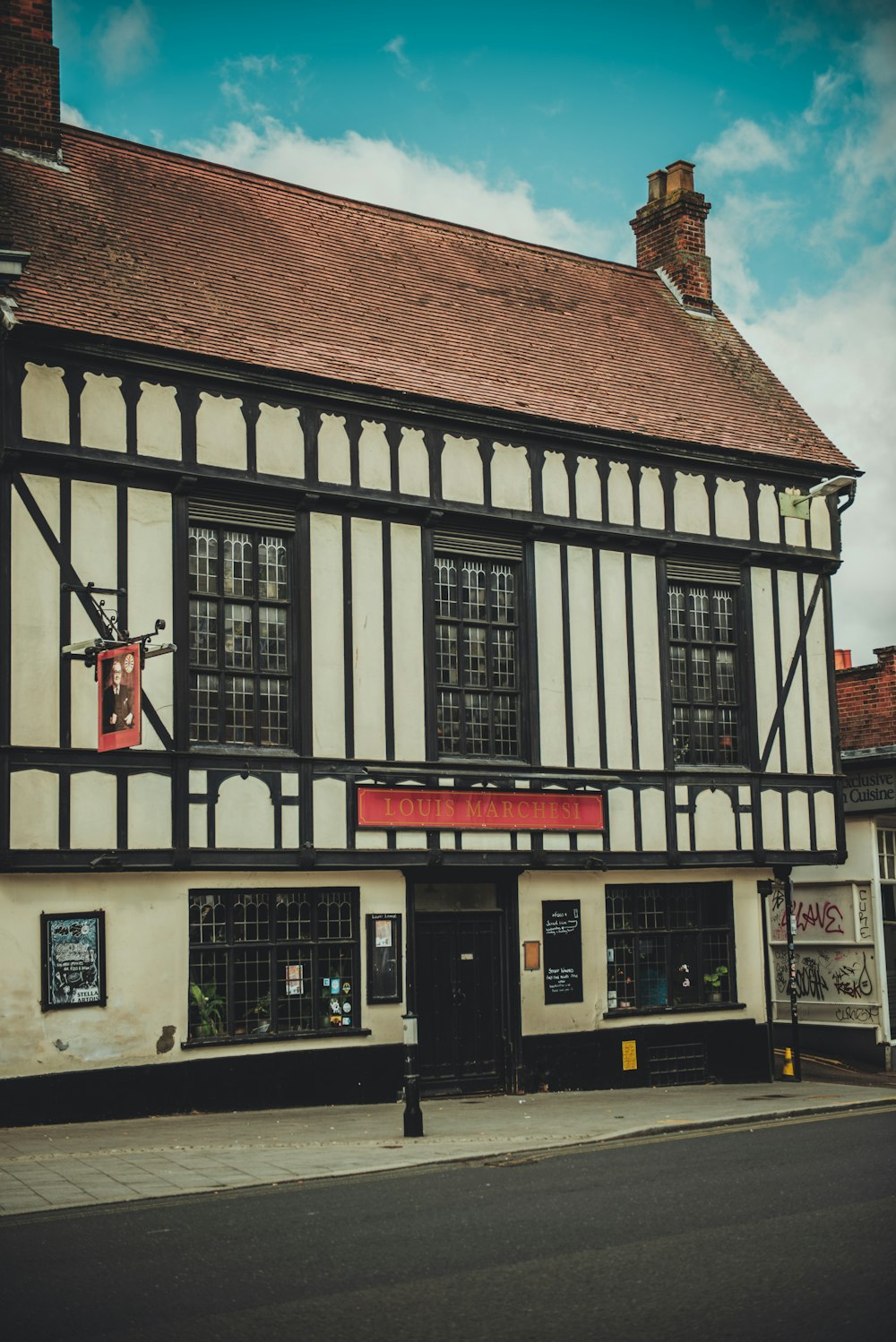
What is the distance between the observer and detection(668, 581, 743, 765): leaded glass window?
66.5ft

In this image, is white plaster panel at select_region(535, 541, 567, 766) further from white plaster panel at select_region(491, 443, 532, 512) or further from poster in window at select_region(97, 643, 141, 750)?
poster in window at select_region(97, 643, 141, 750)

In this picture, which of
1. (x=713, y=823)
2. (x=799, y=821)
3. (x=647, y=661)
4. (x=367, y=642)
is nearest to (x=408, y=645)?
(x=367, y=642)

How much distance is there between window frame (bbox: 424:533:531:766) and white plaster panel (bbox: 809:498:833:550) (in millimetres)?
4984

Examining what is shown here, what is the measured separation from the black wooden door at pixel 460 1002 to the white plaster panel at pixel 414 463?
515 cm

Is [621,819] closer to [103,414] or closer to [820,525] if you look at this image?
[820,525]

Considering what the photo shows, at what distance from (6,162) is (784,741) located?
495 inches

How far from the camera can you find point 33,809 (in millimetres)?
15086

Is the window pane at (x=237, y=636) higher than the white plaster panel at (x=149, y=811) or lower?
higher

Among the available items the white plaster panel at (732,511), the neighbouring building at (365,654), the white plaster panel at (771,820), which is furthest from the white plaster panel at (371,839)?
the white plaster panel at (732,511)

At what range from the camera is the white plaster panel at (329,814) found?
1697 centimetres

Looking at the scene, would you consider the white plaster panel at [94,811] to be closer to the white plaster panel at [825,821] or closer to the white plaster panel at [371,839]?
the white plaster panel at [371,839]

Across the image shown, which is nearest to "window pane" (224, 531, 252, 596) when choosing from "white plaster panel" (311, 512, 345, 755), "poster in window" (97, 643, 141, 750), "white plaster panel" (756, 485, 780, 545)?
"white plaster panel" (311, 512, 345, 755)

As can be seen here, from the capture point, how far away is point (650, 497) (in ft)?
66.0

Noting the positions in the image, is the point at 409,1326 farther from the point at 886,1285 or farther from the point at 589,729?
the point at 589,729
